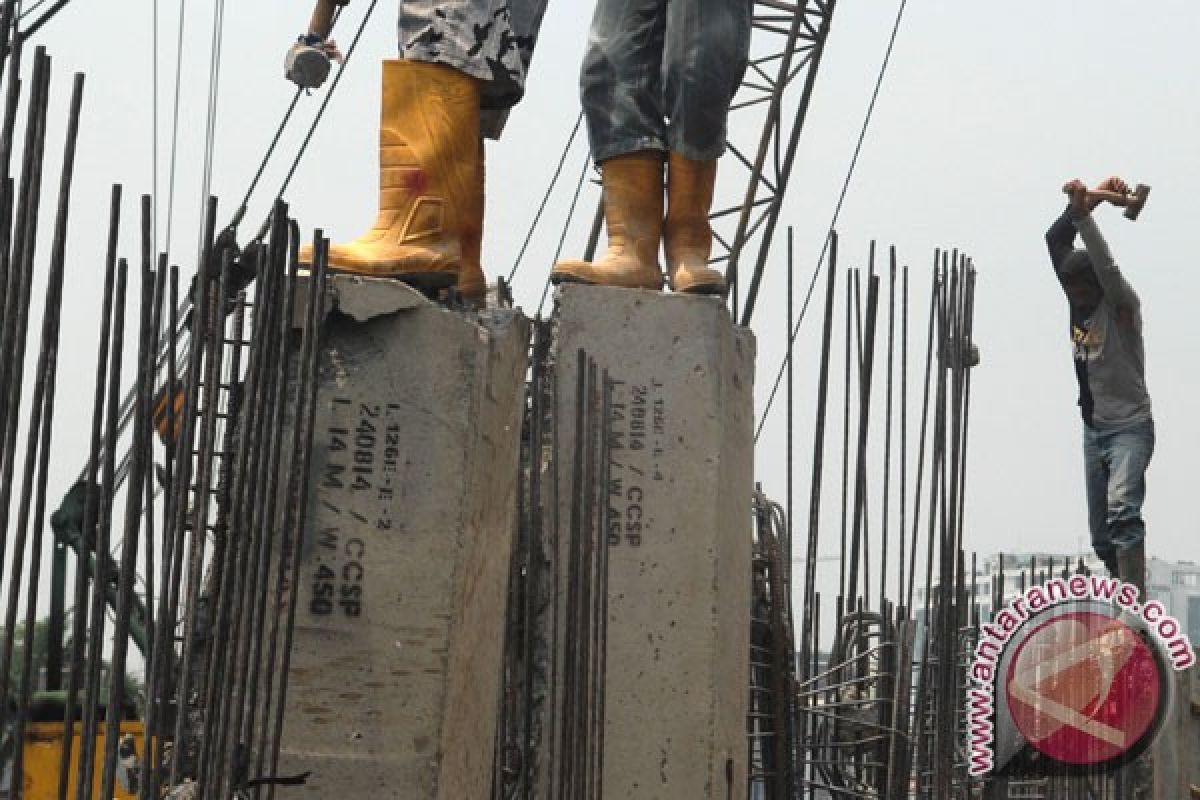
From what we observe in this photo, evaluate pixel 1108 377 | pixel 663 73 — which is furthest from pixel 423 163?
pixel 1108 377

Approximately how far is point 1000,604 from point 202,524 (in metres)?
6.93

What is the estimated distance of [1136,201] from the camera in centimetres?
930

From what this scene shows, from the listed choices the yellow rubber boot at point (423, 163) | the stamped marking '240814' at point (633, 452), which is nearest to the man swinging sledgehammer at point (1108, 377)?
the stamped marking '240814' at point (633, 452)

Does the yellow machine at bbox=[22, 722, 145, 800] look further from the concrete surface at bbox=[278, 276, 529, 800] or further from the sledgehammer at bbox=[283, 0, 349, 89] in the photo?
the concrete surface at bbox=[278, 276, 529, 800]

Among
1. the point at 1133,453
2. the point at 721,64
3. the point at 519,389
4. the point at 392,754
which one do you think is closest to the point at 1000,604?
the point at 1133,453

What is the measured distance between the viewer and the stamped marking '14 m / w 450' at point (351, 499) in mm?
4711

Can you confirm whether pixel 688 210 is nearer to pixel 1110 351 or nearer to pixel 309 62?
pixel 309 62

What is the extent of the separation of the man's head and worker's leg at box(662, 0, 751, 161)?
3886 millimetres

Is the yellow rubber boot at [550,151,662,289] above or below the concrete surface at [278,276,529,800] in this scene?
above

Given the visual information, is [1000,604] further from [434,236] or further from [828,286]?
[434,236]

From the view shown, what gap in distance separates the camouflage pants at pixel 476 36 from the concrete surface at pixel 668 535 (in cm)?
74

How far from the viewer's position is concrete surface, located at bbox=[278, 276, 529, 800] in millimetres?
4617

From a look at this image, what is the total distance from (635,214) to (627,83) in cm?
45

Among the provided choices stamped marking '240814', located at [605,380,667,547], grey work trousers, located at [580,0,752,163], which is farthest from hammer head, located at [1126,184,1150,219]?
stamped marking '240814', located at [605,380,667,547]
